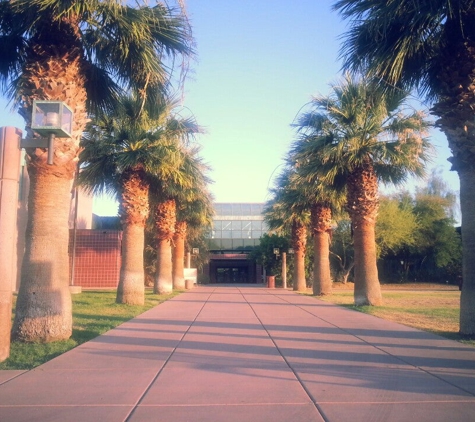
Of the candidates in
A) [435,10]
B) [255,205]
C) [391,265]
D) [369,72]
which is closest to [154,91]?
[369,72]

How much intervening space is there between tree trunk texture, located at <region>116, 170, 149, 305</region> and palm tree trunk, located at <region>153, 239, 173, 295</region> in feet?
23.6

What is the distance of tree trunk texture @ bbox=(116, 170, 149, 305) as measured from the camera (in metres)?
19.4

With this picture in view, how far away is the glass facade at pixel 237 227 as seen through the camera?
60.1m

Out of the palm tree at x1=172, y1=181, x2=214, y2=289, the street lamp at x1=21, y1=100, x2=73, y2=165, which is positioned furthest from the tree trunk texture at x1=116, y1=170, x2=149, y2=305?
the street lamp at x1=21, y1=100, x2=73, y2=165

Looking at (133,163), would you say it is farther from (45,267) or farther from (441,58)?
(441,58)

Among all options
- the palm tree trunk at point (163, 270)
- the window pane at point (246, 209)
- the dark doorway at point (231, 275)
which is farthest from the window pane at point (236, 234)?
the palm tree trunk at point (163, 270)

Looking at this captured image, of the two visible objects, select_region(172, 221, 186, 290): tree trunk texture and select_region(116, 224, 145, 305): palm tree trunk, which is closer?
select_region(116, 224, 145, 305): palm tree trunk

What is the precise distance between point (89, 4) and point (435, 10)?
698 centimetres

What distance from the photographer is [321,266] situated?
87.9ft

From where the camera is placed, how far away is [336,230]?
155ft

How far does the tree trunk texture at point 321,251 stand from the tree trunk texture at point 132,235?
33.3ft

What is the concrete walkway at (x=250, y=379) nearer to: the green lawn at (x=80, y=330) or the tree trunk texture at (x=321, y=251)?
the green lawn at (x=80, y=330)

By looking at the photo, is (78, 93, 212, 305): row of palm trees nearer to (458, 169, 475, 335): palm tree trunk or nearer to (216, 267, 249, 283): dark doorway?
(458, 169, 475, 335): palm tree trunk

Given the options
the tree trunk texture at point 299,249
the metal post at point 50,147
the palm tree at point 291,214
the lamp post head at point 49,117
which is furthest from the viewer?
the tree trunk texture at point 299,249
